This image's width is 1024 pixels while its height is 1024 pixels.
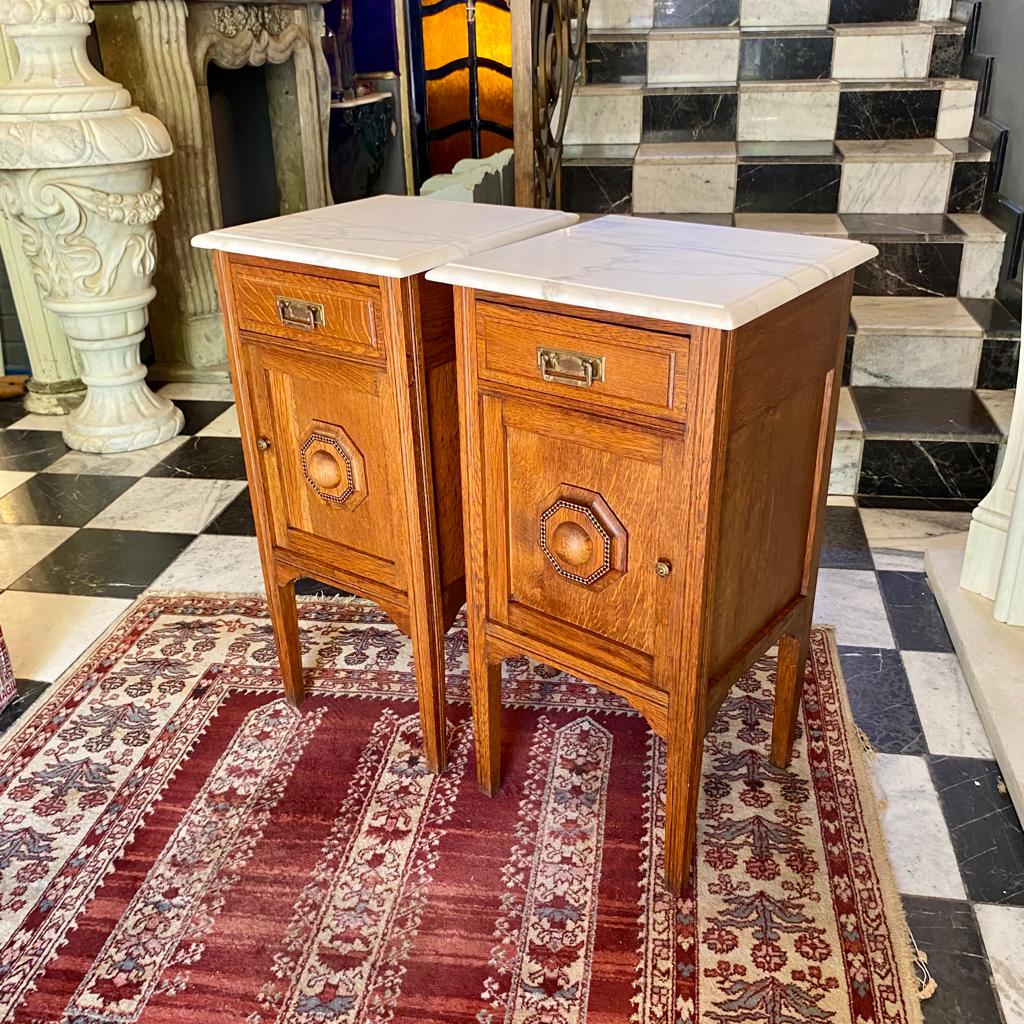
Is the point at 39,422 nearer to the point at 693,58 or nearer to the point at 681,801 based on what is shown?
the point at 693,58

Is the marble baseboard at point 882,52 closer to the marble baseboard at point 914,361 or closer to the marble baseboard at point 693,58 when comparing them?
the marble baseboard at point 693,58

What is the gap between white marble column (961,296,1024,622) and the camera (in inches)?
79.1

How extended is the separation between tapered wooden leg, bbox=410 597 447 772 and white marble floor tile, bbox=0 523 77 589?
4.16 ft

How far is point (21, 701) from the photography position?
2.01 meters

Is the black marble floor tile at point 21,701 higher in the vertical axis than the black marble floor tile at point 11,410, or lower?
higher

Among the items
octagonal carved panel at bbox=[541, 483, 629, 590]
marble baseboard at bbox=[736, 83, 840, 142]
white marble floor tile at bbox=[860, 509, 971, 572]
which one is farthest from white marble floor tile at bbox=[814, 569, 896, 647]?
marble baseboard at bbox=[736, 83, 840, 142]

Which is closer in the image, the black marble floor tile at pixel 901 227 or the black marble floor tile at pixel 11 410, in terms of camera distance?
the black marble floor tile at pixel 901 227

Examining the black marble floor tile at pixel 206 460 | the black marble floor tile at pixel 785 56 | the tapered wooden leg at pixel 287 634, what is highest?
the black marble floor tile at pixel 785 56

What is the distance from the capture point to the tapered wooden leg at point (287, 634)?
190 cm

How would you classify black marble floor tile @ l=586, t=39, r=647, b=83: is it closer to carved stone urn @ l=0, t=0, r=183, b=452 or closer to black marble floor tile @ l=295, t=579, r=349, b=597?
carved stone urn @ l=0, t=0, r=183, b=452

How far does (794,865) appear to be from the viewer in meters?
1.57

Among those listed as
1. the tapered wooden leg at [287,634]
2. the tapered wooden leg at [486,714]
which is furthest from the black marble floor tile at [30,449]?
the tapered wooden leg at [486,714]

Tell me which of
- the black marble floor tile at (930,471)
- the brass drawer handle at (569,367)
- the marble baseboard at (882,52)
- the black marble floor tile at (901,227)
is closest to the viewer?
the brass drawer handle at (569,367)

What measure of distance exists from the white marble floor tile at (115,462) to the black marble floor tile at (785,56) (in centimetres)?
239
